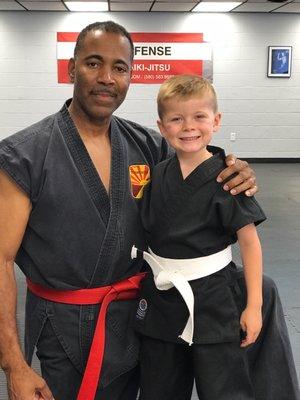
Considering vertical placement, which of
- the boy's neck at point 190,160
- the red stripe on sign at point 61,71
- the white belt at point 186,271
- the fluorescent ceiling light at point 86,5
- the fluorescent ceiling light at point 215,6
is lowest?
the white belt at point 186,271

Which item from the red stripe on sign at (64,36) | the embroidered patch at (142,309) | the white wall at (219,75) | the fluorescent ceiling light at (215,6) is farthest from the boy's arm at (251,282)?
the red stripe on sign at (64,36)

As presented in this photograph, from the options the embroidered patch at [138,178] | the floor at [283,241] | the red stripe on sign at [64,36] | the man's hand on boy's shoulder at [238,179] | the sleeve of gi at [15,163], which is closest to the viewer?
the sleeve of gi at [15,163]

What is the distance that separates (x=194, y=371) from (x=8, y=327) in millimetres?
530

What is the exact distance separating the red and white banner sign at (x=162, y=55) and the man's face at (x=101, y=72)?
27.7 ft

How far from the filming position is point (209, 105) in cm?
140

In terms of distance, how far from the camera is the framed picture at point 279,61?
9.72 meters

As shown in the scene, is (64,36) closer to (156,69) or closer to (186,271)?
(156,69)

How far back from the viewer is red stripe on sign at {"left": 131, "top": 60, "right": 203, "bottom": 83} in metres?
9.63

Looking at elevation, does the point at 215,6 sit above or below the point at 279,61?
above

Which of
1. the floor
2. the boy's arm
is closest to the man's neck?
the boy's arm

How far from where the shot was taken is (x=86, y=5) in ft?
28.8

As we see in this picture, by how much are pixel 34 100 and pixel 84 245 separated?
345 inches

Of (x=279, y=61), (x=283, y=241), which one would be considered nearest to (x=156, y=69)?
(x=279, y=61)

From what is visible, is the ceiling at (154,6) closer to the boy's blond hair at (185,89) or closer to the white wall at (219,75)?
the white wall at (219,75)
